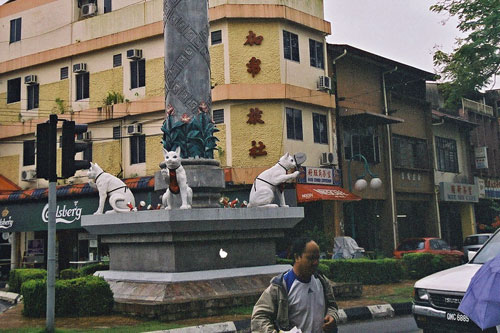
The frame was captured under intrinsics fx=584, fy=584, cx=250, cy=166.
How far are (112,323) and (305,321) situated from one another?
589 cm

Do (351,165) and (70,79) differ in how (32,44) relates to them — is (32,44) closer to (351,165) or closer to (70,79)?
(70,79)

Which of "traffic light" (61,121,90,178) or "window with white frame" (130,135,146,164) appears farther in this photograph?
"window with white frame" (130,135,146,164)

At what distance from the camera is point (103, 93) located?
26.9m

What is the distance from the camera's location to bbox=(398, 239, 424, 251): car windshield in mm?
25009

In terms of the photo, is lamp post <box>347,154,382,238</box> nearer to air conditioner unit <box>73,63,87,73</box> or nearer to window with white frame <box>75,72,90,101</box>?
window with white frame <box>75,72,90,101</box>

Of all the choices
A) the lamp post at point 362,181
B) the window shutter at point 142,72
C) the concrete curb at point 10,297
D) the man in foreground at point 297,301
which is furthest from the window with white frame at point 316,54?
the man in foreground at point 297,301

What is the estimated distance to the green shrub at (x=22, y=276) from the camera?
1463 cm

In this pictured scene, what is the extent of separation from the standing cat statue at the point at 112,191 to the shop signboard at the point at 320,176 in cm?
1207

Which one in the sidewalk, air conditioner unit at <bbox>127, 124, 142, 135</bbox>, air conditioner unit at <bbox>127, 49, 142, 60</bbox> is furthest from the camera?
air conditioner unit at <bbox>127, 49, 142, 60</bbox>

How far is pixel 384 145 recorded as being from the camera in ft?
97.5

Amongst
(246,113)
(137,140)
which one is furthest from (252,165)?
(137,140)

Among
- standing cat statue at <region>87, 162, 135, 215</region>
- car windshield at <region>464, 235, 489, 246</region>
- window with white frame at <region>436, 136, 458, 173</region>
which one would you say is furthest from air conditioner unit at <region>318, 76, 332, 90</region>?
standing cat statue at <region>87, 162, 135, 215</region>

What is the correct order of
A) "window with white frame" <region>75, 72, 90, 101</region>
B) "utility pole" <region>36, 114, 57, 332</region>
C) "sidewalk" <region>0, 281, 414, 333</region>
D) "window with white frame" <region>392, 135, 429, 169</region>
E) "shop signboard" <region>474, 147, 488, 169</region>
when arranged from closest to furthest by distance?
"utility pole" <region>36, 114, 57, 332</region> < "sidewalk" <region>0, 281, 414, 333</region> < "window with white frame" <region>75, 72, 90, 101</region> < "window with white frame" <region>392, 135, 429, 169</region> < "shop signboard" <region>474, 147, 488, 169</region>

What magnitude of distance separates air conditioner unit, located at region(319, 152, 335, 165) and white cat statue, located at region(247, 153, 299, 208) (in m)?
12.9
